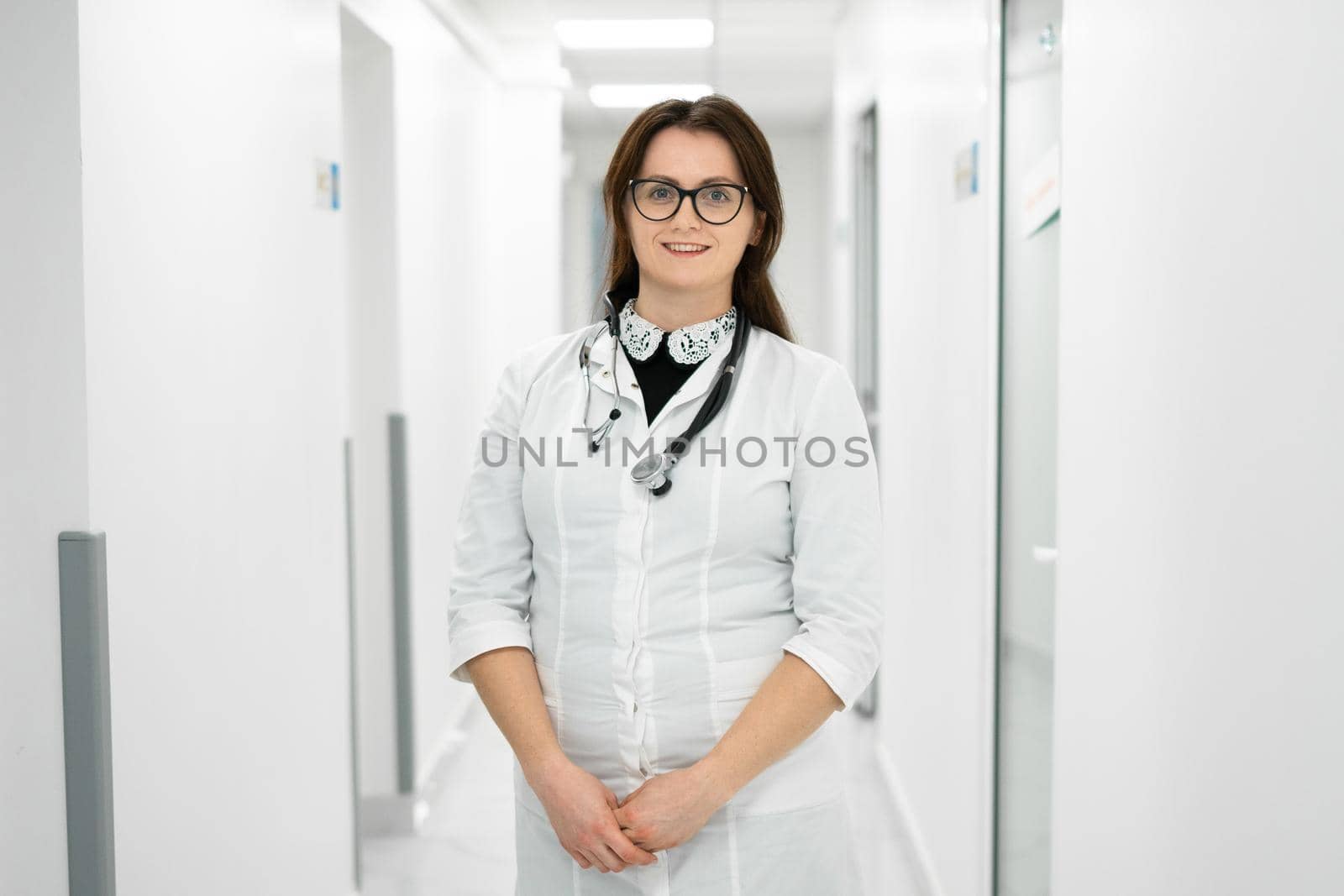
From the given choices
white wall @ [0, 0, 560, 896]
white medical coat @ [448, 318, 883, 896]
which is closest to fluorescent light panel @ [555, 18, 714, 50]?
white wall @ [0, 0, 560, 896]

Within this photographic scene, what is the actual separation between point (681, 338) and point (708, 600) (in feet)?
1.12

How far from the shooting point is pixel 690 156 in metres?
1.42

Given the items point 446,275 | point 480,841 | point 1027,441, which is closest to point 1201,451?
point 1027,441

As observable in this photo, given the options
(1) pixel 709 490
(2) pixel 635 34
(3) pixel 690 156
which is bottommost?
(1) pixel 709 490

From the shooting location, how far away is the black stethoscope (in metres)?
1.38

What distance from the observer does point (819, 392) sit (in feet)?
4.64

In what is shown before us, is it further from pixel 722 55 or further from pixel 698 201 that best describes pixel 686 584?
pixel 722 55

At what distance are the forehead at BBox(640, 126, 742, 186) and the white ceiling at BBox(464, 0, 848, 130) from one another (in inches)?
151

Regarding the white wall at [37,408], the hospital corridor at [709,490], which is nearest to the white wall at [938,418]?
the hospital corridor at [709,490]

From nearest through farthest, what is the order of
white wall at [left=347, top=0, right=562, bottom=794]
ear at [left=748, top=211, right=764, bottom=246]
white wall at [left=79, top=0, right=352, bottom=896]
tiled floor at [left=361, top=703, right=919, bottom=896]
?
ear at [left=748, top=211, right=764, bottom=246]
white wall at [left=79, top=0, right=352, bottom=896]
tiled floor at [left=361, top=703, right=919, bottom=896]
white wall at [left=347, top=0, right=562, bottom=794]

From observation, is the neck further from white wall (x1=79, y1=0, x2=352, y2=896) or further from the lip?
white wall (x1=79, y1=0, x2=352, y2=896)

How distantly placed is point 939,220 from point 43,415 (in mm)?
2353

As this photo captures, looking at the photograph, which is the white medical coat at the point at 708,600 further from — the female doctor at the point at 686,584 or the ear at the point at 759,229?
the ear at the point at 759,229

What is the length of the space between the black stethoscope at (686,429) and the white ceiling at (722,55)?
3.87 metres
